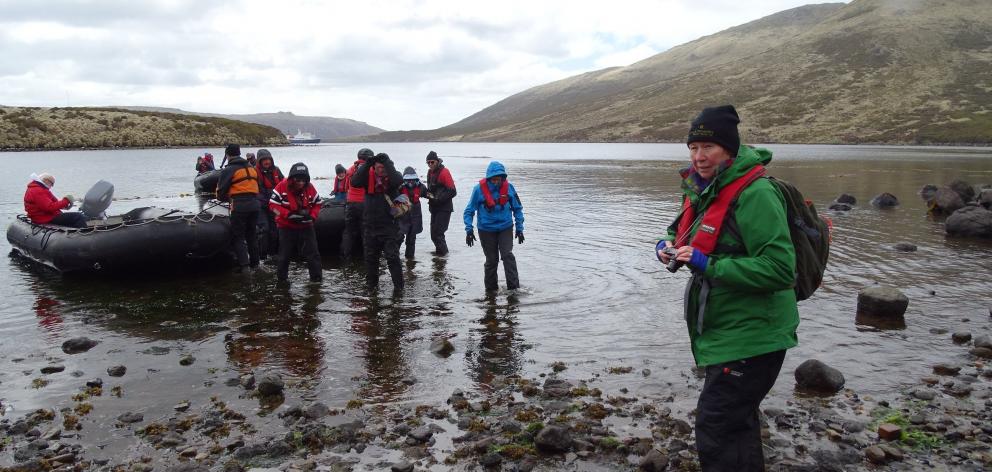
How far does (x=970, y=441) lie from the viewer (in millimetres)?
5828

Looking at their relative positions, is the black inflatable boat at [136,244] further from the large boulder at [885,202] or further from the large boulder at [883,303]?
the large boulder at [885,202]

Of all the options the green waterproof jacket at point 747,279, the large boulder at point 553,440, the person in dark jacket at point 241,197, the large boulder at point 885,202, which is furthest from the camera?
the large boulder at point 885,202

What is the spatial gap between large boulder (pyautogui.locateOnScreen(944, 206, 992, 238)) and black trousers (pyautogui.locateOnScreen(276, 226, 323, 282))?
55.9 feet

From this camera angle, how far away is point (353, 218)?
1430 centimetres

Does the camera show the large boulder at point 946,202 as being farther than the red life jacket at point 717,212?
Yes

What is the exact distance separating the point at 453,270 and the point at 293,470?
8615 mm

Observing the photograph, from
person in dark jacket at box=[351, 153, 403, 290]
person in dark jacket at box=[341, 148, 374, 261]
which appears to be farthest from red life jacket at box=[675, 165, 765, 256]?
person in dark jacket at box=[341, 148, 374, 261]

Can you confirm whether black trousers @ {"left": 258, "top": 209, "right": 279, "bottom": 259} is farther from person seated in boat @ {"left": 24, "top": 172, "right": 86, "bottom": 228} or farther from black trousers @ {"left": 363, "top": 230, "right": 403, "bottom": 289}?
black trousers @ {"left": 363, "top": 230, "right": 403, "bottom": 289}

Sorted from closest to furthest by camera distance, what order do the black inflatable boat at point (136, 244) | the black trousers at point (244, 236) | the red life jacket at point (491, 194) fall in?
the red life jacket at point (491, 194), the black inflatable boat at point (136, 244), the black trousers at point (244, 236)

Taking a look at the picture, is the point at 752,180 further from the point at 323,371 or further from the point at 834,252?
the point at 834,252

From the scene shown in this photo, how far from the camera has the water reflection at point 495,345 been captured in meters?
7.80

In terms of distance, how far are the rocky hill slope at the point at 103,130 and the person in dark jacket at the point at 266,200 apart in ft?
264

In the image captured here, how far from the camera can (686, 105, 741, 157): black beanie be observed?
153 inches

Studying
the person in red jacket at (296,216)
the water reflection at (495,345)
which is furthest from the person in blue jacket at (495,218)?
the person in red jacket at (296,216)
